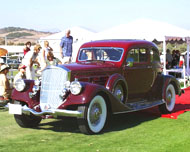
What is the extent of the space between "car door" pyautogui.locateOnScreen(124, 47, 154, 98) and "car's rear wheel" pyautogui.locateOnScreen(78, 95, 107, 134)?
4.37ft

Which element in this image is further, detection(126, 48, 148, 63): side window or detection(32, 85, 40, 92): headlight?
detection(126, 48, 148, 63): side window

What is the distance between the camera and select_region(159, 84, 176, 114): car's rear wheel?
8125mm

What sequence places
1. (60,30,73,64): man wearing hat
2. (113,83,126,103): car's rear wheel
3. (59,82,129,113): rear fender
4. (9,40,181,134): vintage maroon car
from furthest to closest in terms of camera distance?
(60,30,73,64): man wearing hat < (113,83,126,103): car's rear wheel < (9,40,181,134): vintage maroon car < (59,82,129,113): rear fender

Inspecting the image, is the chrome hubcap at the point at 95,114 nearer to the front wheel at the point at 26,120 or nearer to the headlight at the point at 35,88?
the headlight at the point at 35,88

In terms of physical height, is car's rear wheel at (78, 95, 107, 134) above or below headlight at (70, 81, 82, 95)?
below

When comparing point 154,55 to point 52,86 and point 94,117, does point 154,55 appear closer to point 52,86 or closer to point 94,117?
point 94,117

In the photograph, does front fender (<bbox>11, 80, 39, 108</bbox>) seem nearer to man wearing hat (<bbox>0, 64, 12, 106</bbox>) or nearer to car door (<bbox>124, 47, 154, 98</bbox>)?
car door (<bbox>124, 47, 154, 98</bbox>)

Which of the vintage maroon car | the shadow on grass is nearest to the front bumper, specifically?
the vintage maroon car

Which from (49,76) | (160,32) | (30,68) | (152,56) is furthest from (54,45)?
(49,76)

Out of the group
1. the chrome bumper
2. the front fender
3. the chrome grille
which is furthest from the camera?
the front fender

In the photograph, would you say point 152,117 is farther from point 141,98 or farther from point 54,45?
point 54,45

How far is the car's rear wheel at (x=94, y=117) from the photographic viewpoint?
576 cm

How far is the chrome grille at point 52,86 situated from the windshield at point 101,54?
152 centimetres

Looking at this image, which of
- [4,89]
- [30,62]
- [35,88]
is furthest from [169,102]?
[30,62]
